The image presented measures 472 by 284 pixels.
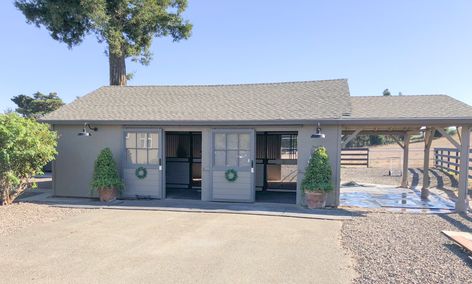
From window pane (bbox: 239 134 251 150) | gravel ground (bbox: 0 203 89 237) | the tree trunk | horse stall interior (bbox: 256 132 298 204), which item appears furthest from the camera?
the tree trunk

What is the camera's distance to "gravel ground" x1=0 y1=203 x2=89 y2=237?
6125mm

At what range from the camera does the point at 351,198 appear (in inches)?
366

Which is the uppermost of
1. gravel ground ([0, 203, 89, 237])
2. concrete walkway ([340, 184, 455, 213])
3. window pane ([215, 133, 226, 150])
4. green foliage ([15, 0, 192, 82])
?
green foliage ([15, 0, 192, 82])

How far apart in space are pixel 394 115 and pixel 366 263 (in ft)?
15.3

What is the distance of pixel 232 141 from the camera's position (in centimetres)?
844

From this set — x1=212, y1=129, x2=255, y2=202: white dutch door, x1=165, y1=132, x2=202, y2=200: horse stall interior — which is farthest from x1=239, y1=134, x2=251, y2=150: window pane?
x1=165, y1=132, x2=202, y2=200: horse stall interior

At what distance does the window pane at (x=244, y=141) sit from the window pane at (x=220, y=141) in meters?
0.42

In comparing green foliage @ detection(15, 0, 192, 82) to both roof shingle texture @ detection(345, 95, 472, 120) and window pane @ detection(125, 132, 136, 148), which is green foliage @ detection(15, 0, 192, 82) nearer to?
window pane @ detection(125, 132, 136, 148)

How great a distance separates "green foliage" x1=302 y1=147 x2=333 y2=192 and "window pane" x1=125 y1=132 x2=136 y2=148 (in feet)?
15.5

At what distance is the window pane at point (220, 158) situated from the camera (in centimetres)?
853

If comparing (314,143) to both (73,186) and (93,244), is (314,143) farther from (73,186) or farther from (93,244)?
(73,186)

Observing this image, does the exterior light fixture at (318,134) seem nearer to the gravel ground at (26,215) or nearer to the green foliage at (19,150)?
the gravel ground at (26,215)

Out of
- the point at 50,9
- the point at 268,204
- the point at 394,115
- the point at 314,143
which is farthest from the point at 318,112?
the point at 50,9

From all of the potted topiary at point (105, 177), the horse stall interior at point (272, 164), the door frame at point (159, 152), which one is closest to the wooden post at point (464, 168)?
the horse stall interior at point (272, 164)
